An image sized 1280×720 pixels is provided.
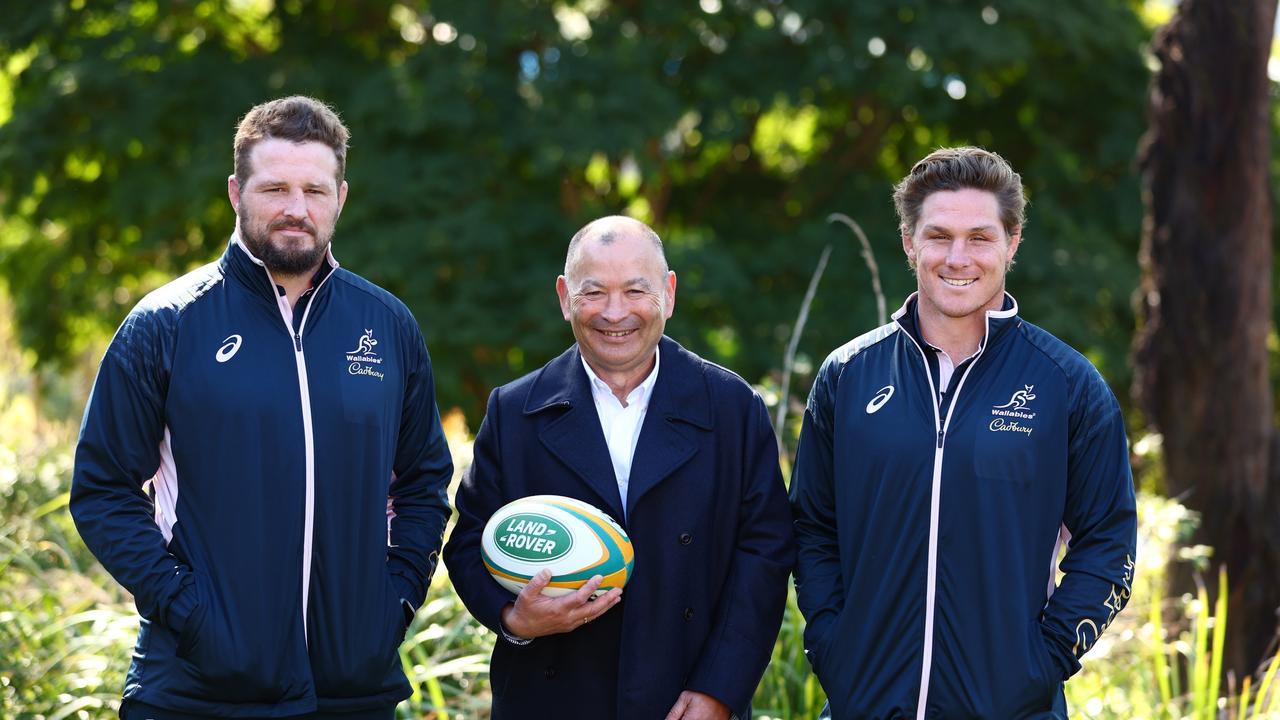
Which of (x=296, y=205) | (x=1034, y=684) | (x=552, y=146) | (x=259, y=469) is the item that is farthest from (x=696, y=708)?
(x=552, y=146)

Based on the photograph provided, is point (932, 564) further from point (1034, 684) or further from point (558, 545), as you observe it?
point (558, 545)

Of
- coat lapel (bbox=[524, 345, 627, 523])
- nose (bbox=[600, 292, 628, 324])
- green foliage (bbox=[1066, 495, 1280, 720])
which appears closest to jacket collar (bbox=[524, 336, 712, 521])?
coat lapel (bbox=[524, 345, 627, 523])

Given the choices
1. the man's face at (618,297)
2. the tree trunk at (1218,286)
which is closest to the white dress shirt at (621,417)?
the man's face at (618,297)

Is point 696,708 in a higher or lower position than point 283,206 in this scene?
lower

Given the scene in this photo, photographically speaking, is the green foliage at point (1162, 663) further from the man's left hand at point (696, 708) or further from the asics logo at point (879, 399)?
the asics logo at point (879, 399)

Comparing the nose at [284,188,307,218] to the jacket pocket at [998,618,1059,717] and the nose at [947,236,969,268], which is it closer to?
the nose at [947,236,969,268]

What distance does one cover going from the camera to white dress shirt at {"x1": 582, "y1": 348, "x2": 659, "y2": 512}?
146 inches

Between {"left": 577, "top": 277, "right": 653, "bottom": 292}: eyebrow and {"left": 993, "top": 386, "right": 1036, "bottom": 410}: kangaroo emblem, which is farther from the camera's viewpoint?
{"left": 577, "top": 277, "right": 653, "bottom": 292}: eyebrow

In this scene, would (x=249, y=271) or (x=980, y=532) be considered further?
(x=249, y=271)

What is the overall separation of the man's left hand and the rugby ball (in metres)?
0.38

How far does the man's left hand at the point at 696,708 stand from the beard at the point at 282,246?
159 cm

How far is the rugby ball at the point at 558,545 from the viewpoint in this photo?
343 centimetres

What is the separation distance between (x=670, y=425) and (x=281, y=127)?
1.37 m

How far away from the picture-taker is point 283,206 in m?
3.44
